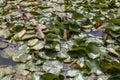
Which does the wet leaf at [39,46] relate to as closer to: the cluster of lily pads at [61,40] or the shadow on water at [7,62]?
the cluster of lily pads at [61,40]

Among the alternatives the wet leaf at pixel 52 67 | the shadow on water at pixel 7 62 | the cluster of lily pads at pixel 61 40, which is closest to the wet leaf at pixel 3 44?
the cluster of lily pads at pixel 61 40

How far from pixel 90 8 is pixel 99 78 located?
3.88 feet

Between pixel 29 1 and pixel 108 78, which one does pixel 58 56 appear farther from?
pixel 29 1

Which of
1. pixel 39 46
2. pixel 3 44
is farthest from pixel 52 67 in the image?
pixel 3 44

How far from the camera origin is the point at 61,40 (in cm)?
176

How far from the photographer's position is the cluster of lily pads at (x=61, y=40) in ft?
4.59

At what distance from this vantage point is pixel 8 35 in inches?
72.7

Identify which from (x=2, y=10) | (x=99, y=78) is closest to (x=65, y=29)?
(x=99, y=78)

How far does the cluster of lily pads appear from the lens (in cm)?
140

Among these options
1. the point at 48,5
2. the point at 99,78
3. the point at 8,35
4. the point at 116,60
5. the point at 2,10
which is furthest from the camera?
the point at 48,5

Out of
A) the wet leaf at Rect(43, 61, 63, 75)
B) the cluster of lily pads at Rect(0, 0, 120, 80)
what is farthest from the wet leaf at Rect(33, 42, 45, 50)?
the wet leaf at Rect(43, 61, 63, 75)

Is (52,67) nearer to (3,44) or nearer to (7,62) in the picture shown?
(7,62)

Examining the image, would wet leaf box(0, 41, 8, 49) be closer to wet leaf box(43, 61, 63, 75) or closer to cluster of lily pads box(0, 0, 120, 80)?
cluster of lily pads box(0, 0, 120, 80)

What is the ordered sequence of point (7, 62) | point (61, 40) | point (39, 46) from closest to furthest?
1. point (7, 62)
2. point (39, 46)
3. point (61, 40)
